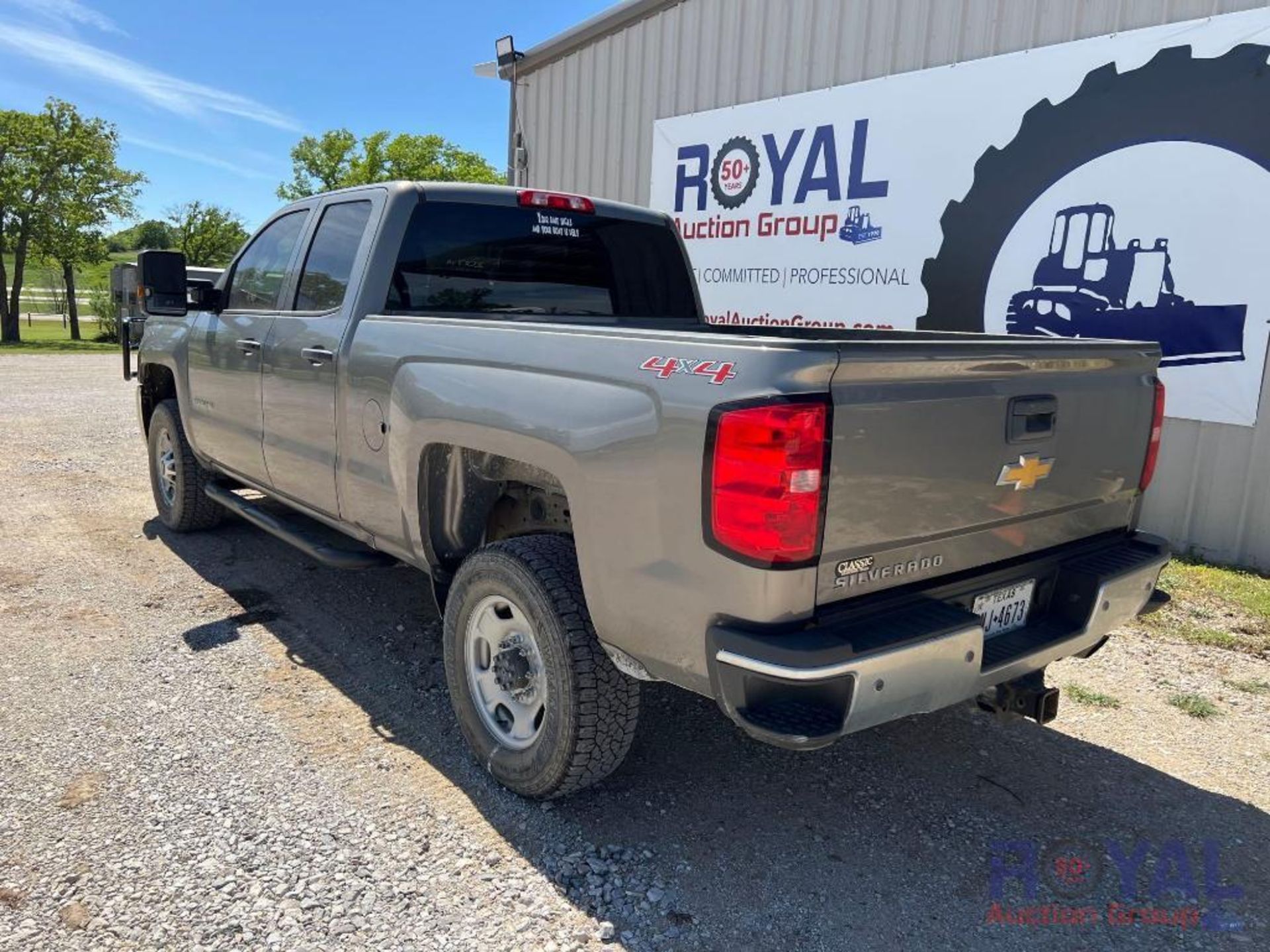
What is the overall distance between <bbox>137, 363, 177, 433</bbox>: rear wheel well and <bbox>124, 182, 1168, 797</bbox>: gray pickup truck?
2.14 metres

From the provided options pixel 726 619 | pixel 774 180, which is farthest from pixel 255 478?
pixel 774 180

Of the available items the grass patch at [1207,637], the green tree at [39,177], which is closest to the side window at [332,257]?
the grass patch at [1207,637]

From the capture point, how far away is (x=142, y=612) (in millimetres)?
4605

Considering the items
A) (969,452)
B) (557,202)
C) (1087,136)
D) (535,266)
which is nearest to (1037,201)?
(1087,136)

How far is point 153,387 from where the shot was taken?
6285mm

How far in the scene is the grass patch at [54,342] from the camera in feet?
82.5

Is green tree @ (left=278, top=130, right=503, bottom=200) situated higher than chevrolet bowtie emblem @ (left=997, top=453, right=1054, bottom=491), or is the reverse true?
green tree @ (left=278, top=130, right=503, bottom=200)

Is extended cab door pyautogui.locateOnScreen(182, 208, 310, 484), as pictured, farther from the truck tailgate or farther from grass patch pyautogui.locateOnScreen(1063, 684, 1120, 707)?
grass patch pyautogui.locateOnScreen(1063, 684, 1120, 707)

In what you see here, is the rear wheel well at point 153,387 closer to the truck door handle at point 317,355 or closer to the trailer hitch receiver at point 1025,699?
the truck door handle at point 317,355

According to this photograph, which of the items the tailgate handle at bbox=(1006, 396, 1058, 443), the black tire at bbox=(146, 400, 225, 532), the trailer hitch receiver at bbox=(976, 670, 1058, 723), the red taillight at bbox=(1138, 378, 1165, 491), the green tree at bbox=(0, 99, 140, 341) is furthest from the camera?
the green tree at bbox=(0, 99, 140, 341)

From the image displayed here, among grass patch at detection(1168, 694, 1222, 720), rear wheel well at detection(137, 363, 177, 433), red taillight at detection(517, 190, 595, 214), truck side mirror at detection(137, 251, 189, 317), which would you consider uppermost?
red taillight at detection(517, 190, 595, 214)

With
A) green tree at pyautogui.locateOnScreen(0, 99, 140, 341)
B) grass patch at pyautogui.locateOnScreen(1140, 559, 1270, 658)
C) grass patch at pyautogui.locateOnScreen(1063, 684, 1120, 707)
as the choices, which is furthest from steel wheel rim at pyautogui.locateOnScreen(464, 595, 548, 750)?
green tree at pyautogui.locateOnScreen(0, 99, 140, 341)

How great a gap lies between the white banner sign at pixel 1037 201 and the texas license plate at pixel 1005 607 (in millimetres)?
3900

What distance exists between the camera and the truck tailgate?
7.63 feet
